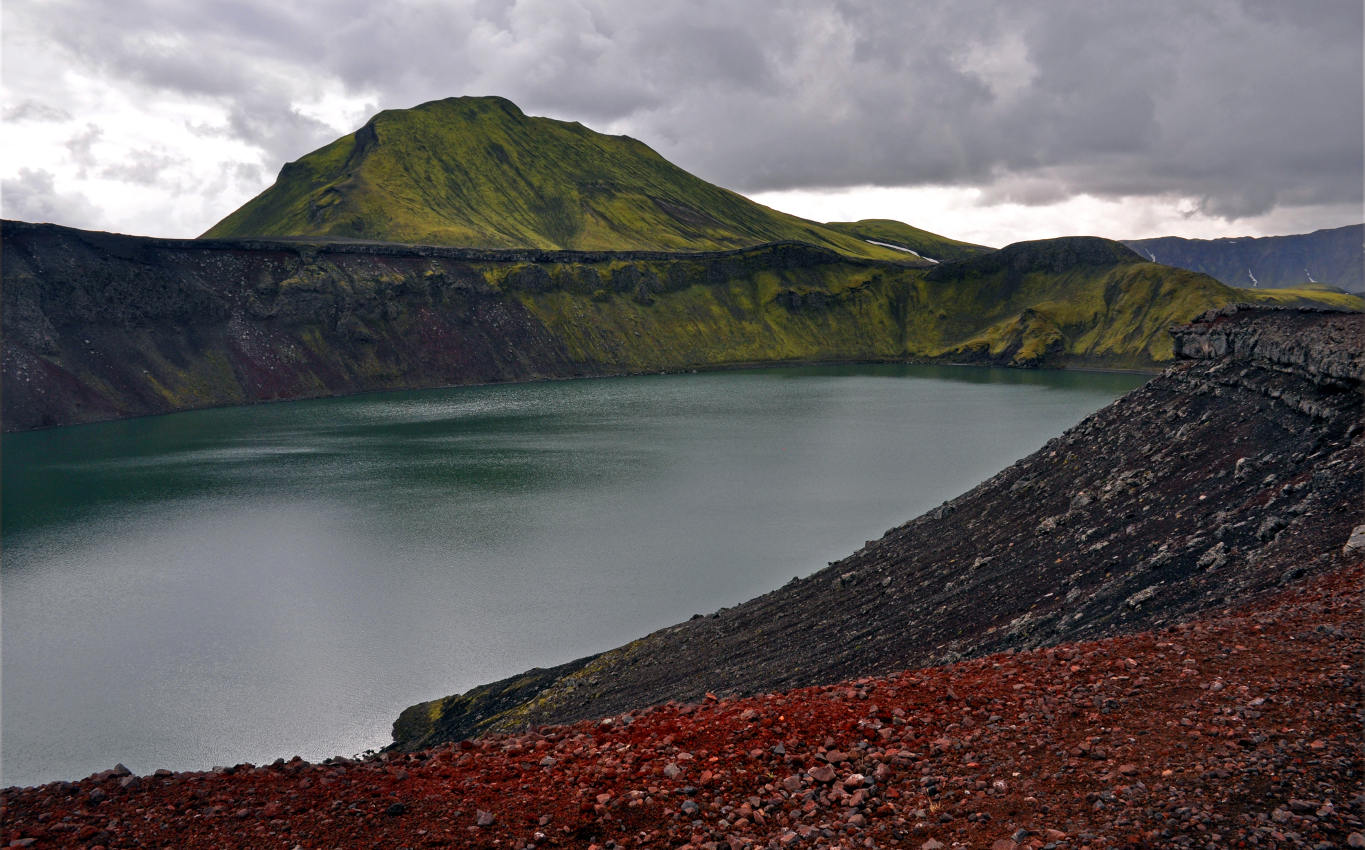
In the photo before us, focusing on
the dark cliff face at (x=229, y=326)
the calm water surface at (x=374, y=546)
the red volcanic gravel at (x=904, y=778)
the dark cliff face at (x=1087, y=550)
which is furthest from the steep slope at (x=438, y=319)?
the red volcanic gravel at (x=904, y=778)

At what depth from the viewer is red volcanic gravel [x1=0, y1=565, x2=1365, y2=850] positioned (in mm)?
8703

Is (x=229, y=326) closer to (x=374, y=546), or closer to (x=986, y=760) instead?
(x=374, y=546)

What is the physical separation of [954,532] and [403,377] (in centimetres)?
12940

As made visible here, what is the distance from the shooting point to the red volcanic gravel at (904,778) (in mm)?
8703

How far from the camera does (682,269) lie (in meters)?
196

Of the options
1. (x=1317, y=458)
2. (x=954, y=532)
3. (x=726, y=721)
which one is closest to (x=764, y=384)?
(x=954, y=532)

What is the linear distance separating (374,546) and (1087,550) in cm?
4120

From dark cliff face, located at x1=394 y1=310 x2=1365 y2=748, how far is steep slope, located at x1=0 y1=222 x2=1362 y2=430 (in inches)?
4439

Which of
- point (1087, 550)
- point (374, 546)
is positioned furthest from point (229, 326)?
point (1087, 550)

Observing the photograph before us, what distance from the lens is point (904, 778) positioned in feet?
33.0

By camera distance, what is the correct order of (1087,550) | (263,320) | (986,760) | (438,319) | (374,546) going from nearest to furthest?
(986,760), (1087,550), (374,546), (263,320), (438,319)

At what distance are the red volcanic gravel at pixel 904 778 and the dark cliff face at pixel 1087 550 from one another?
631 cm

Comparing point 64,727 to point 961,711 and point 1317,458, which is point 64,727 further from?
point 1317,458

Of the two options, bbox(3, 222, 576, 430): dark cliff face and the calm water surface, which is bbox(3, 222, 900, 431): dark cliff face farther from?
the calm water surface
